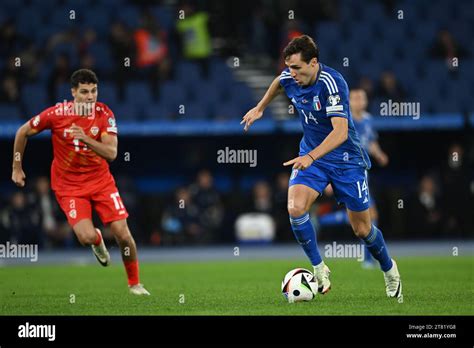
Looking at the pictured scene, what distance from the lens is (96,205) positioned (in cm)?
1046

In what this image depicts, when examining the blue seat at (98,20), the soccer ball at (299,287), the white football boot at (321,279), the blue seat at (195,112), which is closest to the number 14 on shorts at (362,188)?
the white football boot at (321,279)

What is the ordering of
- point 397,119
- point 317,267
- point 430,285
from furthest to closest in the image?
point 397,119
point 430,285
point 317,267

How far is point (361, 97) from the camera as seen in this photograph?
14102mm

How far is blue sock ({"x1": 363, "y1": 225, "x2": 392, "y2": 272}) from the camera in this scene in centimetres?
961

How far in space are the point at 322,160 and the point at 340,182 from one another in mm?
282

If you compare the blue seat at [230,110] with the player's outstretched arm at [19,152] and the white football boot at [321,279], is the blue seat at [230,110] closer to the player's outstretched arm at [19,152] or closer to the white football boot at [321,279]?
the player's outstretched arm at [19,152]

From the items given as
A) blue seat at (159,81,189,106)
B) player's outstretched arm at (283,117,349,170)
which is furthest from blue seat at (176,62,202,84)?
player's outstretched arm at (283,117,349,170)

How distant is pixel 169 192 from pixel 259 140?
2.22 m

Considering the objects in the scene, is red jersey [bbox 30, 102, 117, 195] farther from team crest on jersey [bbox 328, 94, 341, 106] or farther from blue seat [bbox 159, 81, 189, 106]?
blue seat [bbox 159, 81, 189, 106]

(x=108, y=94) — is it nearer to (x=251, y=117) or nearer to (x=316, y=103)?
(x=251, y=117)

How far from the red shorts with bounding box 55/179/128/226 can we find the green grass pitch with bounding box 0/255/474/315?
0.84 metres
